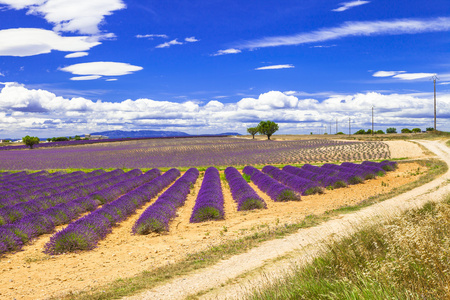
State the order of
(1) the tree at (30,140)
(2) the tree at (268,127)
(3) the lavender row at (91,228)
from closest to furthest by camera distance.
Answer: (3) the lavender row at (91,228)
(1) the tree at (30,140)
(2) the tree at (268,127)

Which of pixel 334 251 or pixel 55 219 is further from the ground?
pixel 334 251

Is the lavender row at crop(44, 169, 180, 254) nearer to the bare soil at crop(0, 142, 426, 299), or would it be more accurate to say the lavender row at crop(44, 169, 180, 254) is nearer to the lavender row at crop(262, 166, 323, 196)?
the bare soil at crop(0, 142, 426, 299)

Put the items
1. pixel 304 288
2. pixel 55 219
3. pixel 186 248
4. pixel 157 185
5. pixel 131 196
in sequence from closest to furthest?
pixel 304 288
pixel 186 248
pixel 55 219
pixel 131 196
pixel 157 185

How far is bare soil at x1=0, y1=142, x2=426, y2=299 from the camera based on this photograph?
309 inches

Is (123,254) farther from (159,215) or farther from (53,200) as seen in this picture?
(53,200)

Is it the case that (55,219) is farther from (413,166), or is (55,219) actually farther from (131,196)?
(413,166)

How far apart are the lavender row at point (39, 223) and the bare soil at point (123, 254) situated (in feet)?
1.20

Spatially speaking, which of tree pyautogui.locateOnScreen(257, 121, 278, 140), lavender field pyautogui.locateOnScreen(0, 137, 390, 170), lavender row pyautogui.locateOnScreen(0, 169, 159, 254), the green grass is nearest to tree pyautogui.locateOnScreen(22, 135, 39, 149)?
lavender field pyautogui.locateOnScreen(0, 137, 390, 170)

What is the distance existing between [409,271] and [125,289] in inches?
209

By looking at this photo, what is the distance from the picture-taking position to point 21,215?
14.2 meters

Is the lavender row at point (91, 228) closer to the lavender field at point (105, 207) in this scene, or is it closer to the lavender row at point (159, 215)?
the lavender field at point (105, 207)

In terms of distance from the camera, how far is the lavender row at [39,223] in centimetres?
1062

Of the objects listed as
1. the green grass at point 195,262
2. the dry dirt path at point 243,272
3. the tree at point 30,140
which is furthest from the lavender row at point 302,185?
the tree at point 30,140

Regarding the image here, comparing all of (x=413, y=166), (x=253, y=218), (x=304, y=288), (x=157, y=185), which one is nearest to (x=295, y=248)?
(x=304, y=288)
